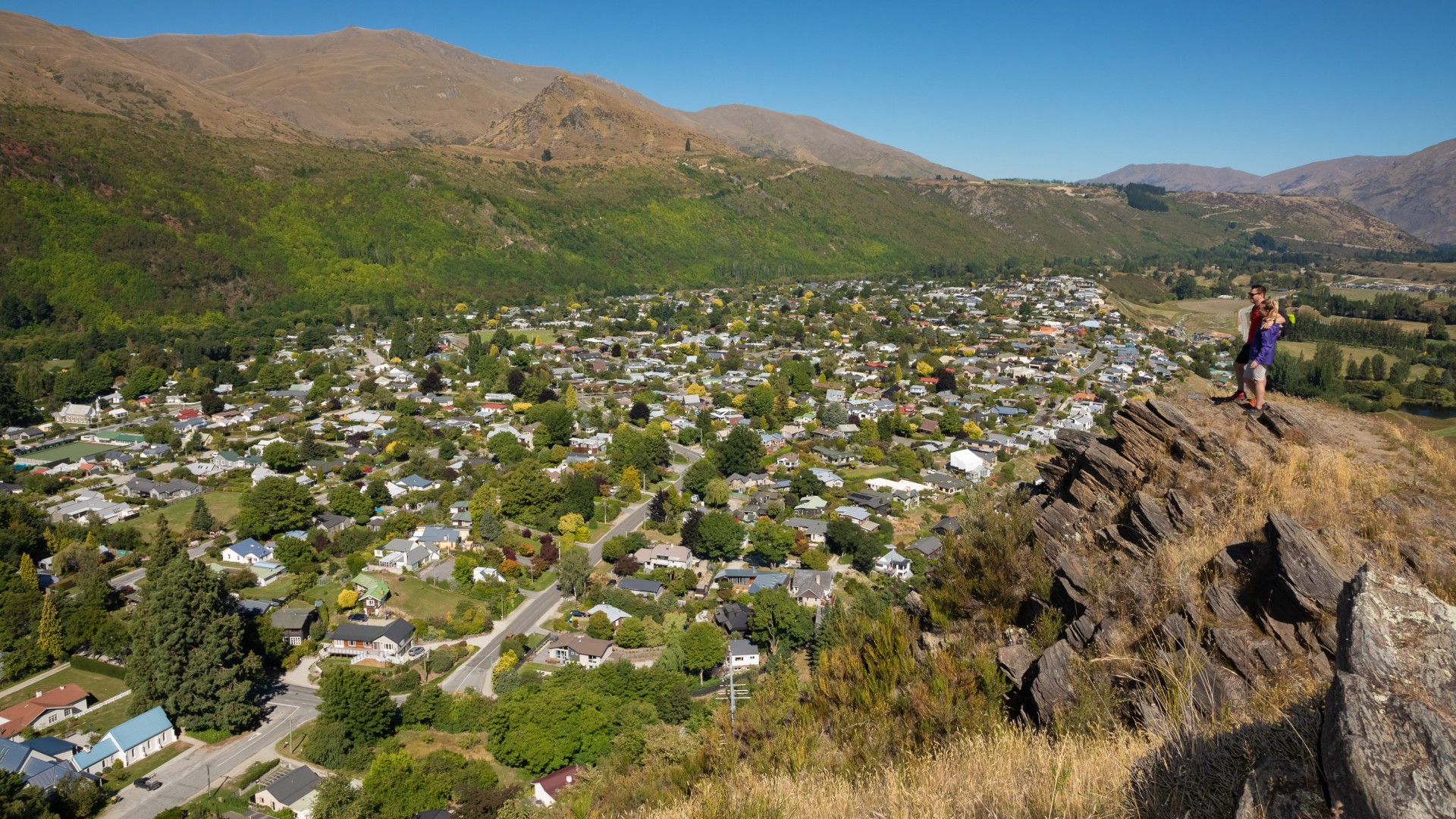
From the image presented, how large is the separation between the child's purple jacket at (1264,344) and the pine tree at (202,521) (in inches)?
958

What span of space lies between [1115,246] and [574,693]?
4680 inches

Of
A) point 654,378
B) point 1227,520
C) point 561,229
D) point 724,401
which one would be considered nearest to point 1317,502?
point 1227,520

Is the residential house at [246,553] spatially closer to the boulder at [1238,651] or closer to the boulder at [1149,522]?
the boulder at [1149,522]

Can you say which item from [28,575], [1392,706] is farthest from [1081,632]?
[28,575]

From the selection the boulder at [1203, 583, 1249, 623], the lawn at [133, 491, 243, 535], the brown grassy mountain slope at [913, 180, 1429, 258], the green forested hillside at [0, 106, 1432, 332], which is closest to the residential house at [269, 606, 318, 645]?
the lawn at [133, 491, 243, 535]

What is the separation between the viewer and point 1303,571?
14.4ft

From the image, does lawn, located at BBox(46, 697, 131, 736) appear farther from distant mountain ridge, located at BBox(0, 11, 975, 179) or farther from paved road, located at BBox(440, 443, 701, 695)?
distant mountain ridge, located at BBox(0, 11, 975, 179)

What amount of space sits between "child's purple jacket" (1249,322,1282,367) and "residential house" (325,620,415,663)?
15.8 m

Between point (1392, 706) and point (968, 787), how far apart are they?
1.74 m

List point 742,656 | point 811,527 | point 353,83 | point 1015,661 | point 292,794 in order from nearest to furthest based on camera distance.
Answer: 1. point 1015,661
2. point 292,794
3. point 742,656
4. point 811,527
5. point 353,83

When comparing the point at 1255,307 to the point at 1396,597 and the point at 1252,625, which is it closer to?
the point at 1252,625

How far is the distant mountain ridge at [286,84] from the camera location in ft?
262

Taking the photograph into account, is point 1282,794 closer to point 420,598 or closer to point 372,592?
point 420,598

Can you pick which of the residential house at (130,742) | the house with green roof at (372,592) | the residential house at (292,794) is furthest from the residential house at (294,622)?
the residential house at (292,794)
